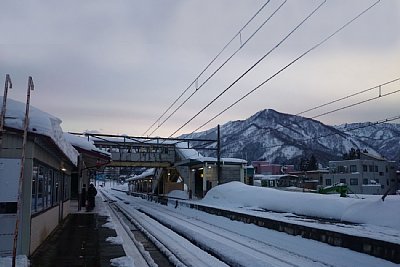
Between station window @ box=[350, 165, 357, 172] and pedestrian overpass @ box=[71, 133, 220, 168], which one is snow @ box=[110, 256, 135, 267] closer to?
pedestrian overpass @ box=[71, 133, 220, 168]

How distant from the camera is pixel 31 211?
10.4 m

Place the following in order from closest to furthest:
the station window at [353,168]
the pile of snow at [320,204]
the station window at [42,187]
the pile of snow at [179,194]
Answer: the station window at [42,187] → the pile of snow at [320,204] → the pile of snow at [179,194] → the station window at [353,168]

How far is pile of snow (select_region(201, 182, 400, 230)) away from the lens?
617 inches

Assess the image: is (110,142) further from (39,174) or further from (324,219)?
(39,174)

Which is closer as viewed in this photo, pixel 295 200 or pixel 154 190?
pixel 295 200

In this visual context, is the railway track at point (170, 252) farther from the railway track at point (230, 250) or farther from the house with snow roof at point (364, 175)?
the house with snow roof at point (364, 175)

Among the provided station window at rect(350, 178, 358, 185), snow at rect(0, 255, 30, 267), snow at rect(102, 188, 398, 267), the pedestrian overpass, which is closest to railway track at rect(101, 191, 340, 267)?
snow at rect(102, 188, 398, 267)

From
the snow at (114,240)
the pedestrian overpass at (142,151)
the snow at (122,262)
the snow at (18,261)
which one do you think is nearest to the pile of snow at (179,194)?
the pedestrian overpass at (142,151)

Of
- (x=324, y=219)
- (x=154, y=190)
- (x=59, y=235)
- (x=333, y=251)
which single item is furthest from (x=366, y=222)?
(x=154, y=190)

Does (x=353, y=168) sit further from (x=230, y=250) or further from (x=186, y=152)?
(x=230, y=250)

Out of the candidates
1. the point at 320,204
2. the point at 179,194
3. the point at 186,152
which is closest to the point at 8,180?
the point at 320,204

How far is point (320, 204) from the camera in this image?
2022 centimetres

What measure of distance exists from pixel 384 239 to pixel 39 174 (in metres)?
9.68

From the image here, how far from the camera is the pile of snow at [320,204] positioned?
15672 mm
